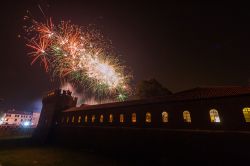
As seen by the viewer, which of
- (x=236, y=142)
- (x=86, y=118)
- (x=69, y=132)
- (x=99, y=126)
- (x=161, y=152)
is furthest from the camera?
(x=69, y=132)

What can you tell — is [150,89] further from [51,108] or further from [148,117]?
[51,108]

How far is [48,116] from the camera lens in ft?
115

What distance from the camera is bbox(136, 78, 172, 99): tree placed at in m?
34.4

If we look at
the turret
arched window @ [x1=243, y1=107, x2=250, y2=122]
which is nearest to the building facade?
the turret

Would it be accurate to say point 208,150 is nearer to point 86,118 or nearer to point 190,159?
point 190,159

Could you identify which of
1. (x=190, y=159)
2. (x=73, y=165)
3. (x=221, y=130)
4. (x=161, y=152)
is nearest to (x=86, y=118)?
(x=73, y=165)

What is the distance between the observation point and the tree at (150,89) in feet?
113

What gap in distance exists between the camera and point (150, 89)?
35062 millimetres

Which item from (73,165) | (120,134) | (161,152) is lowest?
(73,165)

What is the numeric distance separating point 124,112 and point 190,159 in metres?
9.09

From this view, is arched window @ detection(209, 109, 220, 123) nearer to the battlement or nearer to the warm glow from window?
the warm glow from window

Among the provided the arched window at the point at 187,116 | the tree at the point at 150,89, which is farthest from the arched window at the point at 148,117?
the tree at the point at 150,89

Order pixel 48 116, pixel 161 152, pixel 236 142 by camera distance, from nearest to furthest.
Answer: pixel 236 142, pixel 161 152, pixel 48 116

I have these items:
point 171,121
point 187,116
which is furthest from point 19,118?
point 187,116
